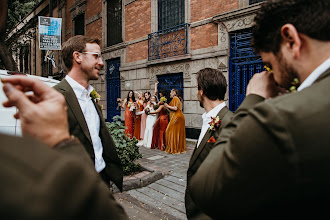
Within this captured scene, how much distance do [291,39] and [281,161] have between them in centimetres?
53

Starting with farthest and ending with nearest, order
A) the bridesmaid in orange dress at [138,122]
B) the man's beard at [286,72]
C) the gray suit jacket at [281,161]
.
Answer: the bridesmaid in orange dress at [138,122] < the man's beard at [286,72] < the gray suit jacket at [281,161]

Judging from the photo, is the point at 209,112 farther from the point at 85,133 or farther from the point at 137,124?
the point at 137,124

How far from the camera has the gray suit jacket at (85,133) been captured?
2.38 metres

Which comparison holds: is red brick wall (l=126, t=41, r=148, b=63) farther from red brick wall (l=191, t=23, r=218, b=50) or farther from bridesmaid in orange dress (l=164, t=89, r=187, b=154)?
bridesmaid in orange dress (l=164, t=89, r=187, b=154)

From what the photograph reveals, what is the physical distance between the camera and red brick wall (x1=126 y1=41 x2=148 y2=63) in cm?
1235

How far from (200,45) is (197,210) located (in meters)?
8.77

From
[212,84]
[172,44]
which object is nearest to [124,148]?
[212,84]

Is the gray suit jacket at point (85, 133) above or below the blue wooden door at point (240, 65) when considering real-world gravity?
below

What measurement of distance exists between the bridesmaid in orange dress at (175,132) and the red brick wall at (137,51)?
4.76 m

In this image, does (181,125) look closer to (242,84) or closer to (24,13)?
(242,84)

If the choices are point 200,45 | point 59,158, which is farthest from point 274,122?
point 200,45

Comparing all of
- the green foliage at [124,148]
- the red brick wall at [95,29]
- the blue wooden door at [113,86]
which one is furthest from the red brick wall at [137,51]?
the green foliage at [124,148]

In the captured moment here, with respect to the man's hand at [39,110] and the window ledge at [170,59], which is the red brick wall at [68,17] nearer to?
the window ledge at [170,59]

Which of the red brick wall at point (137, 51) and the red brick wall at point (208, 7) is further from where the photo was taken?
the red brick wall at point (137, 51)
